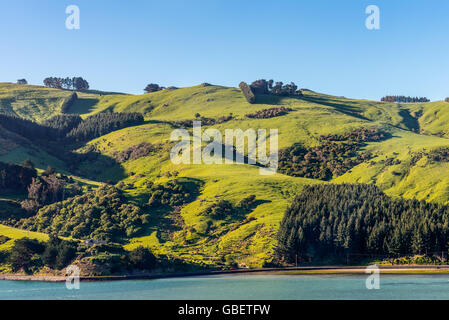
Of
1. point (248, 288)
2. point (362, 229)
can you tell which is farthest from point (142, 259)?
point (362, 229)

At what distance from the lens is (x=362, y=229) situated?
395 feet

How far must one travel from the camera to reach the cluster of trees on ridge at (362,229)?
113188 millimetres

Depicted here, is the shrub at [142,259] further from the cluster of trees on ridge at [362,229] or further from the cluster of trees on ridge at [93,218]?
the cluster of trees on ridge at [362,229]

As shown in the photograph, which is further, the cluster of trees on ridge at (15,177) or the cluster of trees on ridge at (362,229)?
the cluster of trees on ridge at (15,177)

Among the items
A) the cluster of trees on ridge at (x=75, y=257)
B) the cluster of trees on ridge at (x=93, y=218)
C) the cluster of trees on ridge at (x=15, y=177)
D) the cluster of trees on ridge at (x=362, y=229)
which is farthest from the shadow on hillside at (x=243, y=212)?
the cluster of trees on ridge at (x=15, y=177)

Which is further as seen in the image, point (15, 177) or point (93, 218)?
point (15, 177)

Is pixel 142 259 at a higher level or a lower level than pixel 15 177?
lower

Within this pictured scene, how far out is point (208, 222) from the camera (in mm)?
144000

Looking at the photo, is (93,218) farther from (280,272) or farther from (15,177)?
(280,272)

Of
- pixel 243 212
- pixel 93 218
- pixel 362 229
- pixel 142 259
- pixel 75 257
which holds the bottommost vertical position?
pixel 142 259

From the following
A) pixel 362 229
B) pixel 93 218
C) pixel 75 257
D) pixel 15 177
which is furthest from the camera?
pixel 15 177
